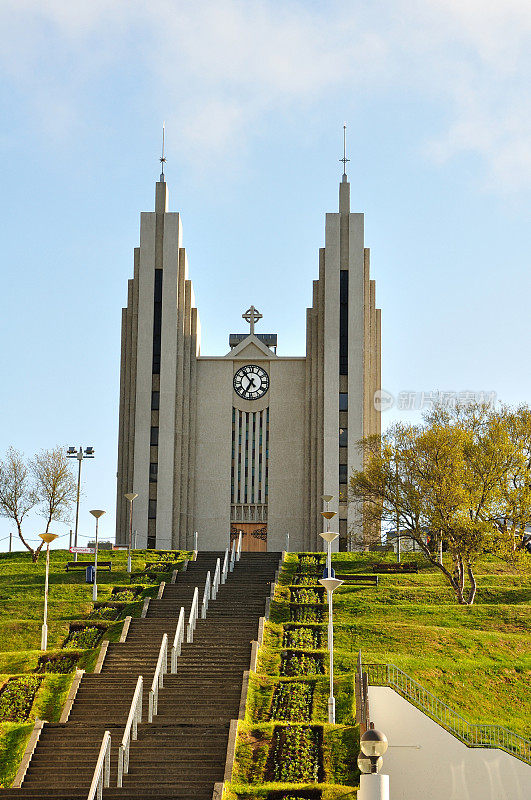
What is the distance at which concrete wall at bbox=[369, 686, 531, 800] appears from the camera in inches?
867

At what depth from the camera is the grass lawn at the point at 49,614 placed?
24.2 m

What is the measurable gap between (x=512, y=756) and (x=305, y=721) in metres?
4.37

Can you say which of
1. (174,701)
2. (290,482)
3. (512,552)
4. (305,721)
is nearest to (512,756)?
(305,721)

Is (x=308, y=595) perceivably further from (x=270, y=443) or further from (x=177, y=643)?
(x=270, y=443)

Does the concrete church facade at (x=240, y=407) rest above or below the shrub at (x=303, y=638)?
above

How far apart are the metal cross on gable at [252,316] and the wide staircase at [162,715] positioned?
74.0ft

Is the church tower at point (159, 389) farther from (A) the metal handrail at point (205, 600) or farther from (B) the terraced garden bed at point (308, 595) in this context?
(A) the metal handrail at point (205, 600)

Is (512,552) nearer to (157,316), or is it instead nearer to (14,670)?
(14,670)

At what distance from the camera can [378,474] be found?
138 ft

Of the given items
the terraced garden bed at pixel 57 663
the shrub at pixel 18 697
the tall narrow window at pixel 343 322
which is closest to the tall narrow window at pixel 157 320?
the tall narrow window at pixel 343 322

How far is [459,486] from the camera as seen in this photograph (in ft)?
128

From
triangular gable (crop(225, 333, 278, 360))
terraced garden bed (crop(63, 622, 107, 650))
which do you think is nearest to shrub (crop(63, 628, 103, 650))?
terraced garden bed (crop(63, 622, 107, 650))

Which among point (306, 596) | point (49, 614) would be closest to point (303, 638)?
point (306, 596)

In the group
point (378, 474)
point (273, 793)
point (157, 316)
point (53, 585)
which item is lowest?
point (273, 793)
